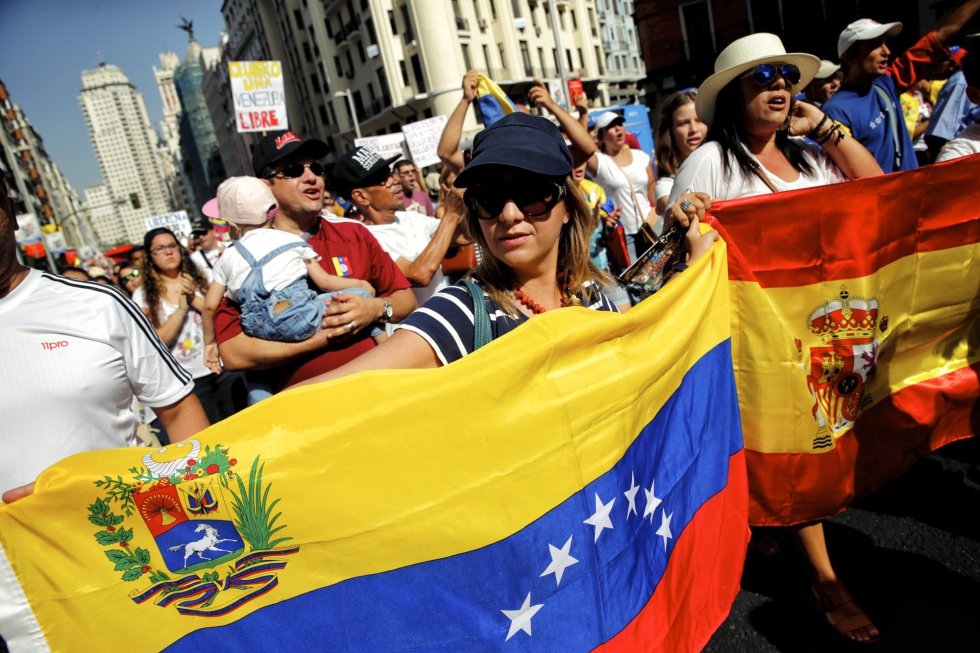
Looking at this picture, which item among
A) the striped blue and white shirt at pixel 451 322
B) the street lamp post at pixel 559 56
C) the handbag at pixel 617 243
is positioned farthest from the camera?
the street lamp post at pixel 559 56

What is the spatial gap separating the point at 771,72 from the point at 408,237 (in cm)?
237

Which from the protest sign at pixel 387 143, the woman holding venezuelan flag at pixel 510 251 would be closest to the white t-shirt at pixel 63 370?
the woman holding venezuelan flag at pixel 510 251

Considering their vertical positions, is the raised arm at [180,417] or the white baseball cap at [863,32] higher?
the white baseball cap at [863,32]

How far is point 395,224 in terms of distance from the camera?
4.07 m

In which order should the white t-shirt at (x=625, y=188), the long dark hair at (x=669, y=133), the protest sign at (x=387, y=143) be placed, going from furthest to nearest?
the protest sign at (x=387, y=143) < the white t-shirt at (x=625, y=188) < the long dark hair at (x=669, y=133)

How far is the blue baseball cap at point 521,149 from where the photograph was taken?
1.66 metres

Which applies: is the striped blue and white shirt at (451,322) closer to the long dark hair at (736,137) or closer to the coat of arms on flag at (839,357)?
the coat of arms on flag at (839,357)

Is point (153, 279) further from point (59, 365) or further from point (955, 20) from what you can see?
point (955, 20)

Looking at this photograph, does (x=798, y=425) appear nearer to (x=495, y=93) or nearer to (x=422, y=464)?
(x=422, y=464)

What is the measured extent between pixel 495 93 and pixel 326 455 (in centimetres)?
276

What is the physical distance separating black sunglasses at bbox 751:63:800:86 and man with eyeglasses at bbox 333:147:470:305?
5.76ft

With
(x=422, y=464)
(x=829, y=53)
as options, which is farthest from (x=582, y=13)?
(x=422, y=464)

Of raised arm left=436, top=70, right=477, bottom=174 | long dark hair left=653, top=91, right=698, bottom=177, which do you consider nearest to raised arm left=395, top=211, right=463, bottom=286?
raised arm left=436, top=70, right=477, bottom=174

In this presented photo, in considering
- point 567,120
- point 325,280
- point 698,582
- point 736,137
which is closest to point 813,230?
point 736,137
